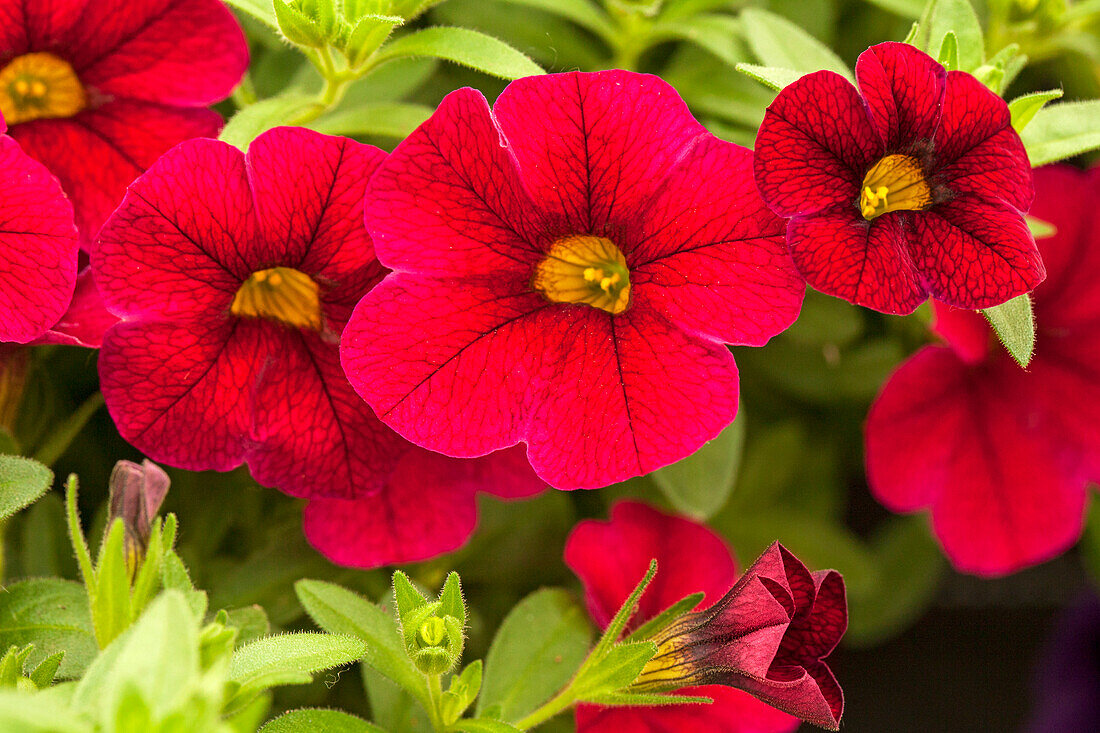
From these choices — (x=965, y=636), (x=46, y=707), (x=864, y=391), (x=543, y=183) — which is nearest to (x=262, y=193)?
(x=543, y=183)

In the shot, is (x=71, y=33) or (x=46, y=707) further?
(x=71, y=33)

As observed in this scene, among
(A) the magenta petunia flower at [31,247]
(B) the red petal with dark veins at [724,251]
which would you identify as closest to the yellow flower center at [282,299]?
(A) the magenta petunia flower at [31,247]

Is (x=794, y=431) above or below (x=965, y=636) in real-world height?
above

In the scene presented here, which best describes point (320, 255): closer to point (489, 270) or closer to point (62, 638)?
point (489, 270)

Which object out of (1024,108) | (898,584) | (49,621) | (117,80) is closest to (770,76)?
(1024,108)

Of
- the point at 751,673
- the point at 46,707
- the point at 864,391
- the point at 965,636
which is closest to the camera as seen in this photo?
the point at 46,707

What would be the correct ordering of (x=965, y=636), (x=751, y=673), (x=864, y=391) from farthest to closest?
(x=965, y=636)
(x=864, y=391)
(x=751, y=673)

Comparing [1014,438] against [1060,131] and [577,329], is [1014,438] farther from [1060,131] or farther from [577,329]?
[577,329]

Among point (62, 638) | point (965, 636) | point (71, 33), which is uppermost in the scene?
point (71, 33)
